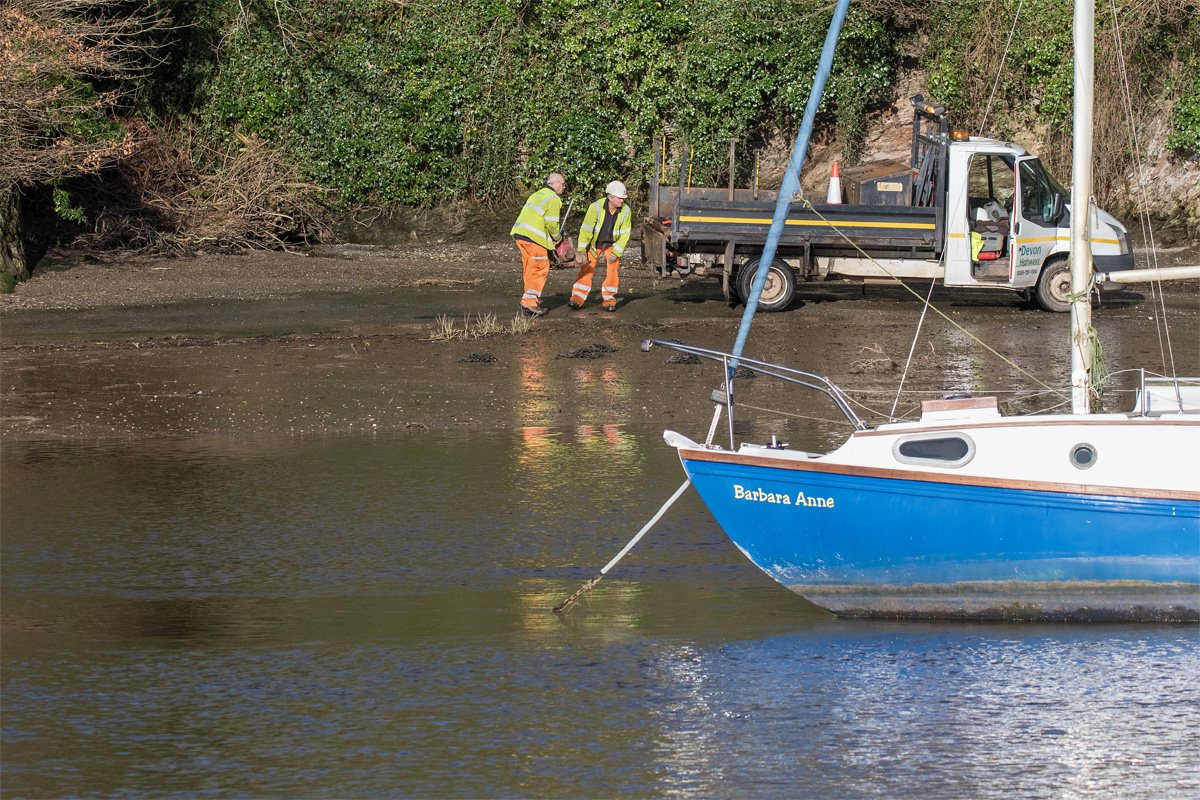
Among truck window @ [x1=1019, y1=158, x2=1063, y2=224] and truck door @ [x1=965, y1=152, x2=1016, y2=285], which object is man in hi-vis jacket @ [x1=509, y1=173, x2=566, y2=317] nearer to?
truck door @ [x1=965, y1=152, x2=1016, y2=285]

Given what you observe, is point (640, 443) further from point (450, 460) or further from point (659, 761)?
point (659, 761)

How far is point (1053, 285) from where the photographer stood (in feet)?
58.3

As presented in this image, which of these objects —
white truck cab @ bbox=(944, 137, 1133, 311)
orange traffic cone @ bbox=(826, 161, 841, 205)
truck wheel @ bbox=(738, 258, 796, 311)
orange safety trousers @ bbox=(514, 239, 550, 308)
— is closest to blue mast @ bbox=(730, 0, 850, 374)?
orange safety trousers @ bbox=(514, 239, 550, 308)

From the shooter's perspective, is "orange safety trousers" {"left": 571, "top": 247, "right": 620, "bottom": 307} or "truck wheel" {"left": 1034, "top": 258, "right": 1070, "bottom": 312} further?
"truck wheel" {"left": 1034, "top": 258, "right": 1070, "bottom": 312}

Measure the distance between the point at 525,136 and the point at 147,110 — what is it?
6.77 meters

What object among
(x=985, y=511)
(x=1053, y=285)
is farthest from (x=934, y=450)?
(x=1053, y=285)

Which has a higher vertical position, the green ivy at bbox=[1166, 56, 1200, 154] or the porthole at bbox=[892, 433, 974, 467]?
the green ivy at bbox=[1166, 56, 1200, 154]

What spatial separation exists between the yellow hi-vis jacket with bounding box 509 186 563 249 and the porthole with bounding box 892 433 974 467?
10036 millimetres

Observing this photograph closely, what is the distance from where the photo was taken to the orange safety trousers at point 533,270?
16.8 m

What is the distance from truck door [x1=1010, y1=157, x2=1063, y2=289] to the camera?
17359 mm

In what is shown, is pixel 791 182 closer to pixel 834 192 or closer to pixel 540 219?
pixel 540 219

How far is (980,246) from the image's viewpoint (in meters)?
17.6

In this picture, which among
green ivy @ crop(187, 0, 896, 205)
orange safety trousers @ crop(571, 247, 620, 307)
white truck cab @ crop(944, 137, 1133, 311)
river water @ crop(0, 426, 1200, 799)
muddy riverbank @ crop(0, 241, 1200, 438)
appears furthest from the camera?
green ivy @ crop(187, 0, 896, 205)

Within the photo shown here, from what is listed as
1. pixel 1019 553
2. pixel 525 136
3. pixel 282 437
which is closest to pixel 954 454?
pixel 1019 553
